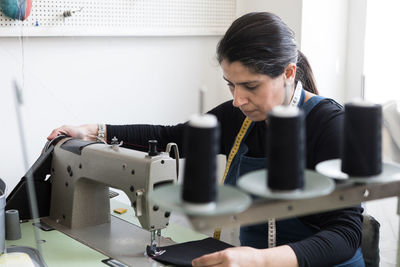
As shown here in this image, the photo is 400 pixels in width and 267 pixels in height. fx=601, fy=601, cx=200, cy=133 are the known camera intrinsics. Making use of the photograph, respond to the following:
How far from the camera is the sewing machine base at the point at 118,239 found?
179 centimetres

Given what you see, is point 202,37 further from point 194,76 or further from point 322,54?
point 322,54

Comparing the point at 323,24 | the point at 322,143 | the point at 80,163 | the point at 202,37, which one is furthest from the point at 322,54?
the point at 80,163

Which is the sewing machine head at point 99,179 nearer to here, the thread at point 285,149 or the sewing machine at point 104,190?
the sewing machine at point 104,190

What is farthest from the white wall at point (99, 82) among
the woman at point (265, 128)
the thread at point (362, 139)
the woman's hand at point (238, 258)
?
the thread at point (362, 139)

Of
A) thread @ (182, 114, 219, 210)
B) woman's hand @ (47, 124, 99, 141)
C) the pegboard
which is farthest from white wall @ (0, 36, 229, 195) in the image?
thread @ (182, 114, 219, 210)

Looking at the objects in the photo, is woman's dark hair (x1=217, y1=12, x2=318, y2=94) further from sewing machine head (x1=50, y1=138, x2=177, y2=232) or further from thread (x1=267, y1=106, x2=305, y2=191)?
thread (x1=267, y1=106, x2=305, y2=191)

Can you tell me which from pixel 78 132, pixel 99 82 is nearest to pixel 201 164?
pixel 78 132

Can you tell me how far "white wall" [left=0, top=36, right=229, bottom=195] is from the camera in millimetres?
2445

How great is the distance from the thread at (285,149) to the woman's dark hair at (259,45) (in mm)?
743

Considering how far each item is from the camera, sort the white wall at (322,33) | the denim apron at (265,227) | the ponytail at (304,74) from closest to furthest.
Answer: the denim apron at (265,227)
the ponytail at (304,74)
the white wall at (322,33)

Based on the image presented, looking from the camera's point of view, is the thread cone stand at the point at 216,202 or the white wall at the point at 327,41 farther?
the white wall at the point at 327,41

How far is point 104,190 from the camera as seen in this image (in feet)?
6.73

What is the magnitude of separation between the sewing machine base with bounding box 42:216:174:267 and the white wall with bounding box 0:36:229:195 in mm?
513

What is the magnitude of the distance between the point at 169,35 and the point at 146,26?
0.15 m
